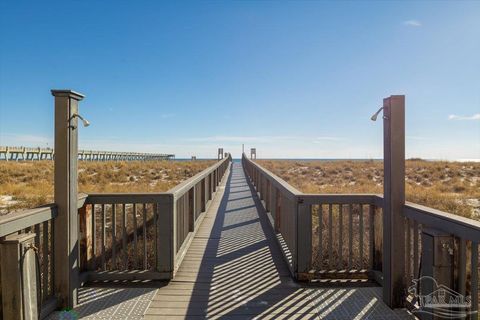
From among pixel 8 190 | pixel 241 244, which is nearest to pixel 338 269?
pixel 241 244

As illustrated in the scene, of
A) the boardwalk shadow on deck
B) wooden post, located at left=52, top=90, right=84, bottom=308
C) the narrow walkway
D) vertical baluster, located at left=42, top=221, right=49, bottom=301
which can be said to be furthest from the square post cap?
the boardwalk shadow on deck

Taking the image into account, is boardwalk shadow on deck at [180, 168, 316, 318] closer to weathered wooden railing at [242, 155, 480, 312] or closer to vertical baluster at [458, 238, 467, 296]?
weathered wooden railing at [242, 155, 480, 312]

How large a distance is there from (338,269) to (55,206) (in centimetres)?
322

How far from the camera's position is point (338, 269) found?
383cm

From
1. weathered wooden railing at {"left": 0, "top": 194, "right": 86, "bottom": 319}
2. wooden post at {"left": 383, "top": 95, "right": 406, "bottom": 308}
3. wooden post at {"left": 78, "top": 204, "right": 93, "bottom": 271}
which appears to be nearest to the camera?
weathered wooden railing at {"left": 0, "top": 194, "right": 86, "bottom": 319}

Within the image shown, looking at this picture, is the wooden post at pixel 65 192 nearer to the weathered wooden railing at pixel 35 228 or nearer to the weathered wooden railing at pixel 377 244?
the weathered wooden railing at pixel 35 228

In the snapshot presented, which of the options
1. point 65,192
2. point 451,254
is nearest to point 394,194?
point 451,254

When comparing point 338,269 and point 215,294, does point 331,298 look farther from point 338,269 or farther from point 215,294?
point 215,294

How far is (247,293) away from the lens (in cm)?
347

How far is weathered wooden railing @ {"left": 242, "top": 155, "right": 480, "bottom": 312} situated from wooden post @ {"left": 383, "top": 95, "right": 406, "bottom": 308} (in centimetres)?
7

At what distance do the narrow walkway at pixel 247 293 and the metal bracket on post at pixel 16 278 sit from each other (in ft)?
3.56

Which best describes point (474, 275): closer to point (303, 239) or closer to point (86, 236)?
point (303, 239)

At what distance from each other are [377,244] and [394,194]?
0.96 m

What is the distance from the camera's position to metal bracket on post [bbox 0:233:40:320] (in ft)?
7.43
